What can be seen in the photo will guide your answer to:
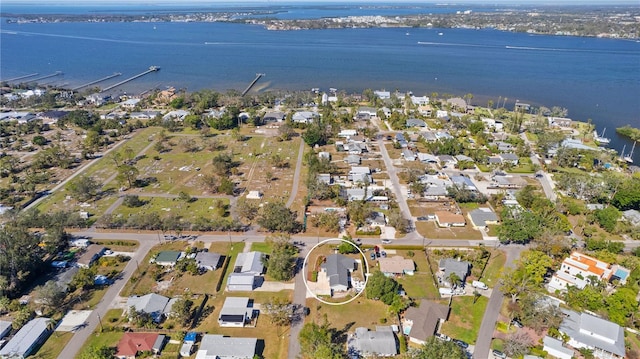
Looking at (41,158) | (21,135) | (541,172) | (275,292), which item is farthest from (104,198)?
(541,172)

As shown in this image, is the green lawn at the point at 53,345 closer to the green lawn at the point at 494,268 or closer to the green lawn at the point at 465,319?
the green lawn at the point at 465,319

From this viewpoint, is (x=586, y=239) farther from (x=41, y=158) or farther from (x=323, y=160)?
(x=41, y=158)

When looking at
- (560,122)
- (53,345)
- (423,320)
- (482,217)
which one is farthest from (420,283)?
(560,122)

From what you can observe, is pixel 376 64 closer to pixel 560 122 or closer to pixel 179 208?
pixel 560 122

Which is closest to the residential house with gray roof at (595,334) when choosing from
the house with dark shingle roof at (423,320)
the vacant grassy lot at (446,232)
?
the house with dark shingle roof at (423,320)

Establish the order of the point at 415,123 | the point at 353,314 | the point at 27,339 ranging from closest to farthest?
1. the point at 27,339
2. the point at 353,314
3. the point at 415,123

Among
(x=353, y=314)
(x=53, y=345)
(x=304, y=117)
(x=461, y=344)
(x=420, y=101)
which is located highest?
(x=420, y=101)
